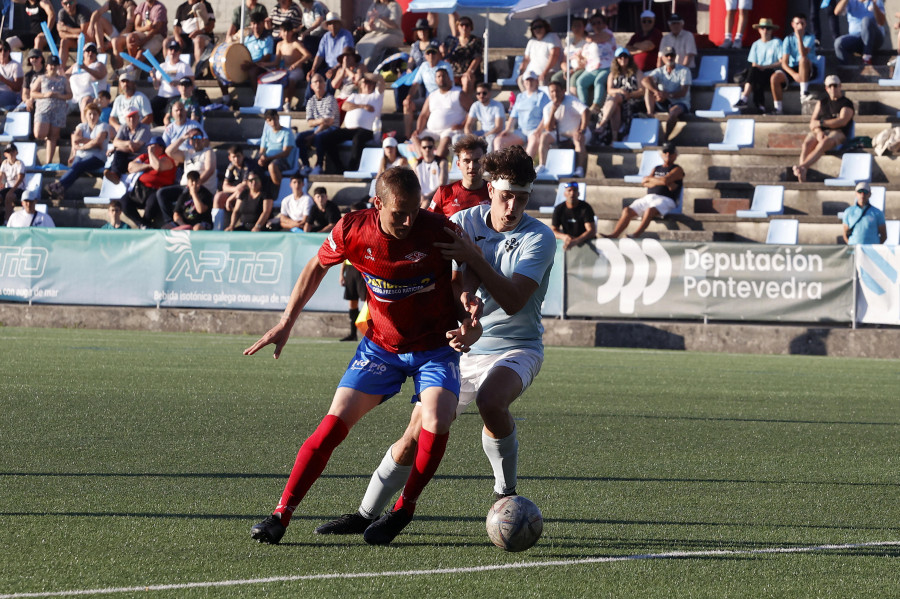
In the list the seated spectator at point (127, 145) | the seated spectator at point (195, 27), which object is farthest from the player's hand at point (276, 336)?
the seated spectator at point (195, 27)

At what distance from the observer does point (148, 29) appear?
2808 cm

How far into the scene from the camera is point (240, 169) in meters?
22.7

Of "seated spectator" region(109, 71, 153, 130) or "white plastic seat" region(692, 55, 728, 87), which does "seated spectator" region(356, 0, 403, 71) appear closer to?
"seated spectator" region(109, 71, 153, 130)

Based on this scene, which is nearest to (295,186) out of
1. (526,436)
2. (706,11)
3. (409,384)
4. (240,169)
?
(240,169)

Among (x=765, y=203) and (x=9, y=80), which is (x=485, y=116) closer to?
(x=765, y=203)

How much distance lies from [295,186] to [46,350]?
6727 millimetres

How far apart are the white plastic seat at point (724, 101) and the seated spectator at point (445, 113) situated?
166 inches

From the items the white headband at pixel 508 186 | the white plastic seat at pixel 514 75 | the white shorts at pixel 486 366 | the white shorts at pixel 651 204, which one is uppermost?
the white headband at pixel 508 186

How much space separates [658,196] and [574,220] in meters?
1.84

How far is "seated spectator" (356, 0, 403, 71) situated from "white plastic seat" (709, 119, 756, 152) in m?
7.34

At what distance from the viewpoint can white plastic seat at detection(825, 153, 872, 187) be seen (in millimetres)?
21031

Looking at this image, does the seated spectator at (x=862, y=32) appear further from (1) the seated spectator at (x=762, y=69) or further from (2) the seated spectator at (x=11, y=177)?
(2) the seated spectator at (x=11, y=177)

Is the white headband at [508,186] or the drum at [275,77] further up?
the white headband at [508,186]

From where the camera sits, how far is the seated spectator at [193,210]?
22.3 metres
